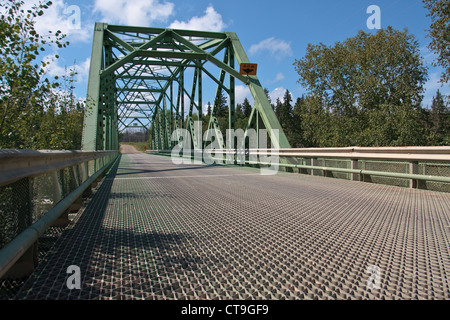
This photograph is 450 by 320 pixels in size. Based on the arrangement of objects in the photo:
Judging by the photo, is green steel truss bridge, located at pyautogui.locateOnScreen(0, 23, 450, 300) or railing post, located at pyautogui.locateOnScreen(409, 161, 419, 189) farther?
railing post, located at pyautogui.locateOnScreen(409, 161, 419, 189)

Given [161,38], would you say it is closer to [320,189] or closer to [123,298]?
[320,189]

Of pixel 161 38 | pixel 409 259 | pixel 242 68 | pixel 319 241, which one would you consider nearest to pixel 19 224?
pixel 319 241

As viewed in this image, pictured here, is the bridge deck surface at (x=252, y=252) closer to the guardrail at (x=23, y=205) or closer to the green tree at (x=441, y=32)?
the guardrail at (x=23, y=205)

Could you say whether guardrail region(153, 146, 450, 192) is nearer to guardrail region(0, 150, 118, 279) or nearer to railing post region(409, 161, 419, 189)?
railing post region(409, 161, 419, 189)

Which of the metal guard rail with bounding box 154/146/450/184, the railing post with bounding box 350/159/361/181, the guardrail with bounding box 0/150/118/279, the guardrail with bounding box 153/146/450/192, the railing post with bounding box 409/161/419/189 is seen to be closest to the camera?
the guardrail with bounding box 0/150/118/279

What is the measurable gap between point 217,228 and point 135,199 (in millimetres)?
2421

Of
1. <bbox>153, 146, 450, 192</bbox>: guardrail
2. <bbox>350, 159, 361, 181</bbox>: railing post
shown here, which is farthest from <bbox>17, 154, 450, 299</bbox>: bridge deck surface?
<bbox>350, 159, 361, 181</bbox>: railing post

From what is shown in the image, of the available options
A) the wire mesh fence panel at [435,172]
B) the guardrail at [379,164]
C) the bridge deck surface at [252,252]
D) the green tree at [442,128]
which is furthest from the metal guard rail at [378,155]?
the green tree at [442,128]

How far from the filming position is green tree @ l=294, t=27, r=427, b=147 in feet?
78.6

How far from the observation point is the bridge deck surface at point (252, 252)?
6.34ft

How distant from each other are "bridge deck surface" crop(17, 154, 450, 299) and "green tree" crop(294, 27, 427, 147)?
21.1m

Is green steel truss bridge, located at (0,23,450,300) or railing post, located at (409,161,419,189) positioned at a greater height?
railing post, located at (409,161,419,189)

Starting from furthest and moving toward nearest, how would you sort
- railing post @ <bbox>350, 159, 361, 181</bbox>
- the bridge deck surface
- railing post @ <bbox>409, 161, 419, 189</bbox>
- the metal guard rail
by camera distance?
1. railing post @ <bbox>350, 159, 361, 181</bbox>
2. railing post @ <bbox>409, 161, 419, 189</bbox>
3. the metal guard rail
4. the bridge deck surface

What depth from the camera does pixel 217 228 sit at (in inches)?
135
